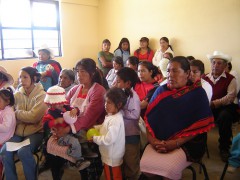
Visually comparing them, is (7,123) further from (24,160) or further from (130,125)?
(130,125)

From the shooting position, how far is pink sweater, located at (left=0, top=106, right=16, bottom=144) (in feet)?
7.11

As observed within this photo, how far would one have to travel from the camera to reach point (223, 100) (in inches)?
118

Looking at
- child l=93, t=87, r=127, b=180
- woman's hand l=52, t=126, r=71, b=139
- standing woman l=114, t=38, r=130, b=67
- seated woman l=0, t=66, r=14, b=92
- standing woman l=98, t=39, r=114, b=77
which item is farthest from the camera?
standing woman l=114, t=38, r=130, b=67

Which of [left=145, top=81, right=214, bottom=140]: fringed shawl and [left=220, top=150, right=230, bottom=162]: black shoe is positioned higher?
[left=145, top=81, right=214, bottom=140]: fringed shawl

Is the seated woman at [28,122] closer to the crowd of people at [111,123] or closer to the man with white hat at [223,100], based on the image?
the crowd of people at [111,123]

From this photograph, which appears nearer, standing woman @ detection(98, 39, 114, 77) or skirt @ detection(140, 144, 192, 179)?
skirt @ detection(140, 144, 192, 179)

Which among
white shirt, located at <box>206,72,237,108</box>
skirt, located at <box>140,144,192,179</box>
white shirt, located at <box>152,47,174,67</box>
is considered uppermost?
white shirt, located at <box>152,47,174,67</box>

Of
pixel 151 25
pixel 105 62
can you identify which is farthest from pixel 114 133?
pixel 151 25

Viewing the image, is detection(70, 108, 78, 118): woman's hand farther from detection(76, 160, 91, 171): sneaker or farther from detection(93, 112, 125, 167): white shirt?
detection(76, 160, 91, 171): sneaker

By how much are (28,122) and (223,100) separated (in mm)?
2287

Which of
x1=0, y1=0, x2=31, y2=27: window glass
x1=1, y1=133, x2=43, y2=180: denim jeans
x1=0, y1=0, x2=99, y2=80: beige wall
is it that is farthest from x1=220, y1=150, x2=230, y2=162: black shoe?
x1=0, y1=0, x2=31, y2=27: window glass

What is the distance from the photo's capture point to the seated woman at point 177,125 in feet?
5.70

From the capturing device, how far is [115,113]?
79.0 inches

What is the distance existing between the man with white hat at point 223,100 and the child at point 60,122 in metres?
1.74
